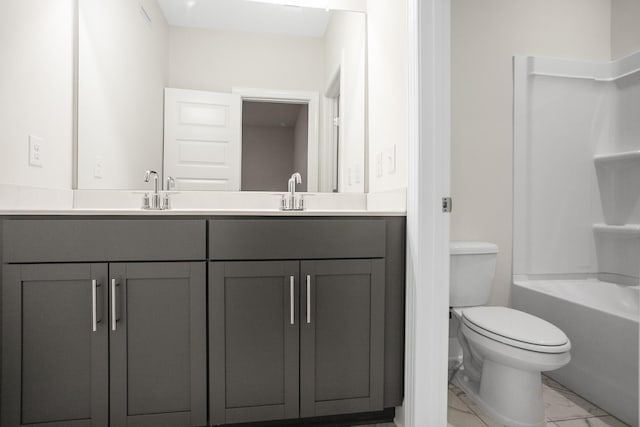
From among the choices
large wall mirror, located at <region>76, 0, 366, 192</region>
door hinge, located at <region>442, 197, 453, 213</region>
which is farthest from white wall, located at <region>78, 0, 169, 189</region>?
door hinge, located at <region>442, 197, 453, 213</region>

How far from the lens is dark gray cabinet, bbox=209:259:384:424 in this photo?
1356mm

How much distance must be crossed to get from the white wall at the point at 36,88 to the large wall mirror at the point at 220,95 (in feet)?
0.25

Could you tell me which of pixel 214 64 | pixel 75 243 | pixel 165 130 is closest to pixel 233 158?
pixel 165 130

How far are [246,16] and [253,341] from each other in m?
1.61

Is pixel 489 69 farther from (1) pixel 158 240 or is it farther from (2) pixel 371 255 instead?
(1) pixel 158 240

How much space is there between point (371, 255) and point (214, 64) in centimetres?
128

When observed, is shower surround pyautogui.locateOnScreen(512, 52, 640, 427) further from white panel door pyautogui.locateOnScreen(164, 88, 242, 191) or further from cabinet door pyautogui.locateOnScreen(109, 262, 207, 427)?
cabinet door pyautogui.locateOnScreen(109, 262, 207, 427)

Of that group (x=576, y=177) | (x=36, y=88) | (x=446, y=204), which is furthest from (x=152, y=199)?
(x=576, y=177)

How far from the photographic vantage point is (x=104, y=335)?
1279 mm

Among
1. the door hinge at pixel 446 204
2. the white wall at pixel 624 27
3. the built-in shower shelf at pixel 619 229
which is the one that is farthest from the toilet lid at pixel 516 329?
the white wall at pixel 624 27

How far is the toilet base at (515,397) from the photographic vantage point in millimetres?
1564

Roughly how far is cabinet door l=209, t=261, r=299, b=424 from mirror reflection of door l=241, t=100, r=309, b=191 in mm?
642

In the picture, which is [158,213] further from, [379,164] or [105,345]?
[379,164]

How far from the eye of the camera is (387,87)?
5.47 feet
